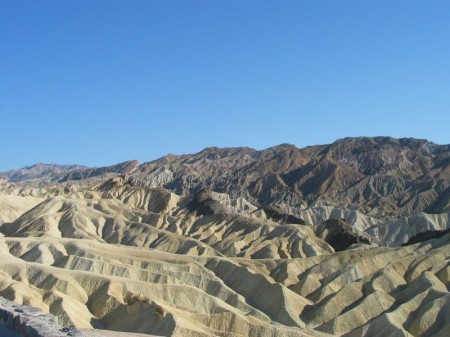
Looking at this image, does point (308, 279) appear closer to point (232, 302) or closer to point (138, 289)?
point (232, 302)

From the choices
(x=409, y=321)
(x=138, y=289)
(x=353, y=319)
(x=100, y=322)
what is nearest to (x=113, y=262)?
(x=138, y=289)

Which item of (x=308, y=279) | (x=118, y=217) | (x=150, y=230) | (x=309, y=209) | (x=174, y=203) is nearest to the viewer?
(x=308, y=279)

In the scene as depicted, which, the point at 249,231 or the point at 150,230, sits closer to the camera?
the point at 150,230

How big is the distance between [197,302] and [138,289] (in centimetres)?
684

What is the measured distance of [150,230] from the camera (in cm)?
13125

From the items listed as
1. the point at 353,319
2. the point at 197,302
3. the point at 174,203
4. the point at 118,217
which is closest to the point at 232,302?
the point at 197,302

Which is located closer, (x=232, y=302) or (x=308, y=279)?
(x=232, y=302)

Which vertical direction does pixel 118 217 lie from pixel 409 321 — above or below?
above

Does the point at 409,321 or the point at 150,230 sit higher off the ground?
the point at 150,230

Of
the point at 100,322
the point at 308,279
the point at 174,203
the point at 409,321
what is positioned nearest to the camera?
the point at 100,322

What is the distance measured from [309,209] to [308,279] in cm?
11090

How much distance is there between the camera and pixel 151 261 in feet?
293

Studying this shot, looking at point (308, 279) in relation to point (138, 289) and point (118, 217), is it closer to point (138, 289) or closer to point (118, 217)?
point (138, 289)

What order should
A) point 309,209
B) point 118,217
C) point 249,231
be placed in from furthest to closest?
point 309,209
point 118,217
point 249,231
